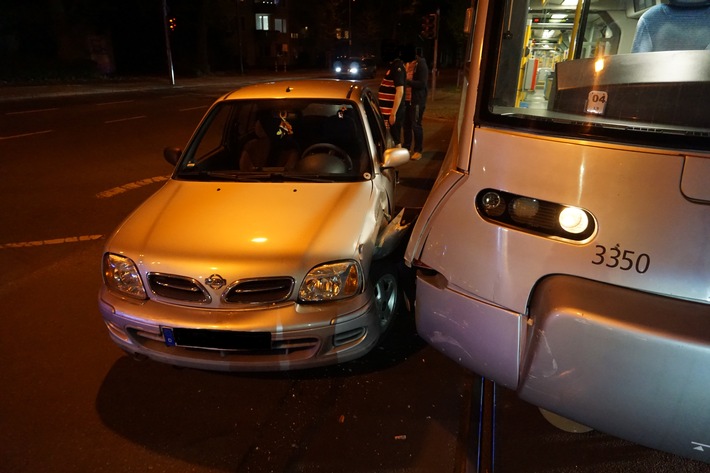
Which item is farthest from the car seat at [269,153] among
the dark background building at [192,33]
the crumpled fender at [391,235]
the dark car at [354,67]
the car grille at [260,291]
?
the dark car at [354,67]

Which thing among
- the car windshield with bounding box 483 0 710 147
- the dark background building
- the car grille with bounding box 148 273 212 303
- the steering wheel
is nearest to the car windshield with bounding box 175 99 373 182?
the steering wheel

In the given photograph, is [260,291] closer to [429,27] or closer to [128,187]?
[128,187]

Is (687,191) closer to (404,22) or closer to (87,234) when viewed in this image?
(87,234)

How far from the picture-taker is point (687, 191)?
68.6 inches

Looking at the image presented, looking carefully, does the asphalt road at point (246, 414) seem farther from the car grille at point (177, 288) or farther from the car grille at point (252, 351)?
the car grille at point (177, 288)

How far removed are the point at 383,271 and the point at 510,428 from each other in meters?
1.18

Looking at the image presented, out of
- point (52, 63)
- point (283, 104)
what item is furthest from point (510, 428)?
point (52, 63)

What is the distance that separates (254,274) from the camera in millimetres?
2705

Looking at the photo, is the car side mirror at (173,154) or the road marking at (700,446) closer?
the road marking at (700,446)

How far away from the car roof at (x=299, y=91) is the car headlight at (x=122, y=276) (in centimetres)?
194

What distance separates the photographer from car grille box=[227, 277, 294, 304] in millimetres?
2721

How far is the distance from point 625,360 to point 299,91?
133 inches

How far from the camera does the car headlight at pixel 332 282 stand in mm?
2773

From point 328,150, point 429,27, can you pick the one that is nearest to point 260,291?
point 328,150
